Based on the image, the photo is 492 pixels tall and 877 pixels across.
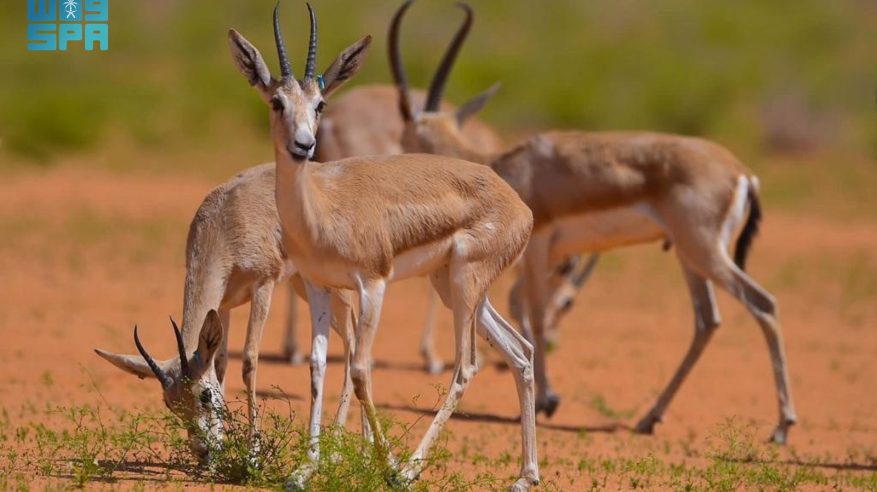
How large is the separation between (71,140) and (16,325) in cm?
1374

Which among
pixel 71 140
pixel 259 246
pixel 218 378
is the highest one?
pixel 259 246

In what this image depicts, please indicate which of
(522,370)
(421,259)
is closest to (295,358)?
(522,370)

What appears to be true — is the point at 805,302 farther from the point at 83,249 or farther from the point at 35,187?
the point at 35,187

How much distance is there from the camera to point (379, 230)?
7.62m

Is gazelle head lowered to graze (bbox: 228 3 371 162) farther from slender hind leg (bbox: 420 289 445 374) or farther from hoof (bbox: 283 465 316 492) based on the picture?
slender hind leg (bbox: 420 289 445 374)

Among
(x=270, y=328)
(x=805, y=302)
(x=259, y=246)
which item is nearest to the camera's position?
(x=259, y=246)

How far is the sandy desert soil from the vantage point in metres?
10.7

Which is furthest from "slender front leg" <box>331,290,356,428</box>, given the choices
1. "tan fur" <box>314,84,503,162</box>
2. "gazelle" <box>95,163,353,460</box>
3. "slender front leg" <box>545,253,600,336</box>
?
"slender front leg" <box>545,253,600,336</box>

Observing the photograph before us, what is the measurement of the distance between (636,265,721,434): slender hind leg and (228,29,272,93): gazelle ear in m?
5.29

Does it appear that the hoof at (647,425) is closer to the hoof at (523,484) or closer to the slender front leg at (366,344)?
the hoof at (523,484)

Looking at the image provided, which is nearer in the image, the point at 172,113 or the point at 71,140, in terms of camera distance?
the point at 71,140

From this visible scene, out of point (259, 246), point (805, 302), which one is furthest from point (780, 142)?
point (259, 246)

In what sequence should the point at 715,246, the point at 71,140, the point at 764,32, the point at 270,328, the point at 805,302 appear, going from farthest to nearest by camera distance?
the point at 764,32 → the point at 71,140 → the point at 805,302 → the point at 270,328 → the point at 715,246

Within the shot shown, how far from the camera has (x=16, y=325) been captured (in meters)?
13.9
